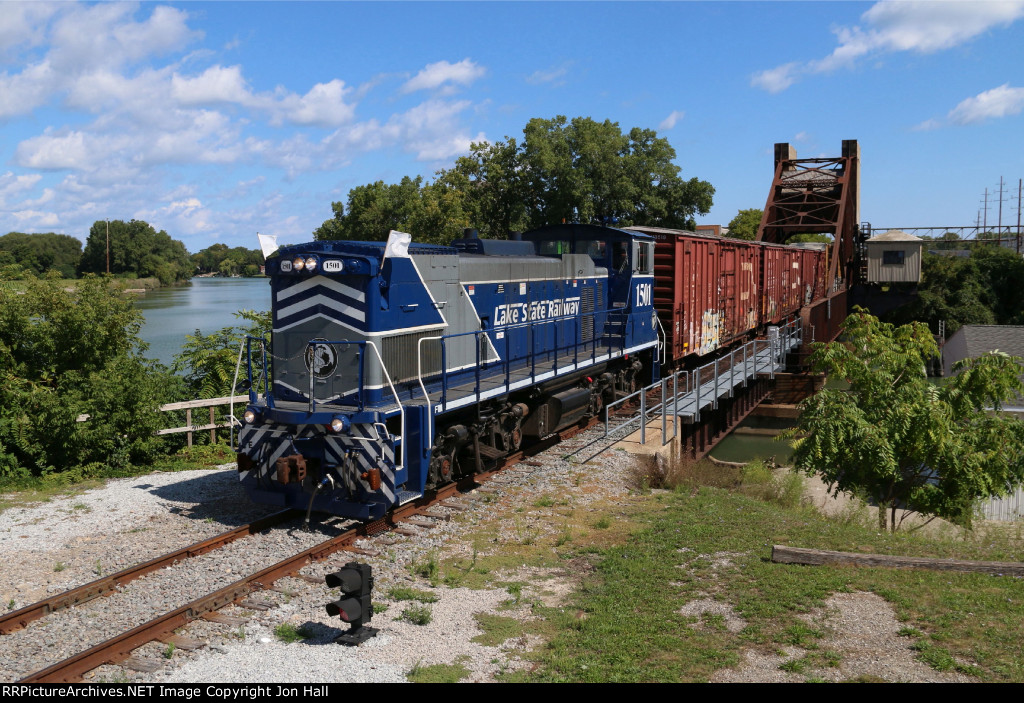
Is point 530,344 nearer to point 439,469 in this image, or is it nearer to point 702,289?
point 439,469

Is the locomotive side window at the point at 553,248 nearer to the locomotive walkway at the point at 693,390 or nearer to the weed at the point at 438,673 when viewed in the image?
the locomotive walkway at the point at 693,390

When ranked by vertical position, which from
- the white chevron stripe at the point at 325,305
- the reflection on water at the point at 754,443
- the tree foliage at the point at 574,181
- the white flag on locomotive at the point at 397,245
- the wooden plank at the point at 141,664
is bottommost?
the reflection on water at the point at 754,443

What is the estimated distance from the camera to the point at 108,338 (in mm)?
13727

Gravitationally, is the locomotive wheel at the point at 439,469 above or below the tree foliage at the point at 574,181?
below

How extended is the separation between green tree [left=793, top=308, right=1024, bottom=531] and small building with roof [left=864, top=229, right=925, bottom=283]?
39079 mm

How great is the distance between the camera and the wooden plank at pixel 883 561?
24.9 feet

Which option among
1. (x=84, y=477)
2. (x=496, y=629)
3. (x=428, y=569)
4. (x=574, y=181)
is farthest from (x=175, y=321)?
(x=496, y=629)

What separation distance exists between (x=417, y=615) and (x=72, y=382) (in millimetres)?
9286

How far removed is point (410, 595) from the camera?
7.29 metres

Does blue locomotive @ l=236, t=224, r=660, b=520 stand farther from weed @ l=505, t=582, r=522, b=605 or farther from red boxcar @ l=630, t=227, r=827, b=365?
red boxcar @ l=630, t=227, r=827, b=365

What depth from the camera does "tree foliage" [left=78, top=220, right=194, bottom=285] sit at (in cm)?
6588

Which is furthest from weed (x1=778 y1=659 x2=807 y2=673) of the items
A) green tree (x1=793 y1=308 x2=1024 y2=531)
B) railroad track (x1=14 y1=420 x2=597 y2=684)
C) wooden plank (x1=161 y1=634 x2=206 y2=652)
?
green tree (x1=793 y1=308 x2=1024 y2=531)

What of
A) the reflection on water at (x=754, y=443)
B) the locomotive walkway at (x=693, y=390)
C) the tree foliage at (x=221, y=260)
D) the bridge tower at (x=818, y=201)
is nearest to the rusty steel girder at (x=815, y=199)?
the bridge tower at (x=818, y=201)

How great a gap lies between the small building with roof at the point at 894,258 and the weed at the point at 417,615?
5040cm
